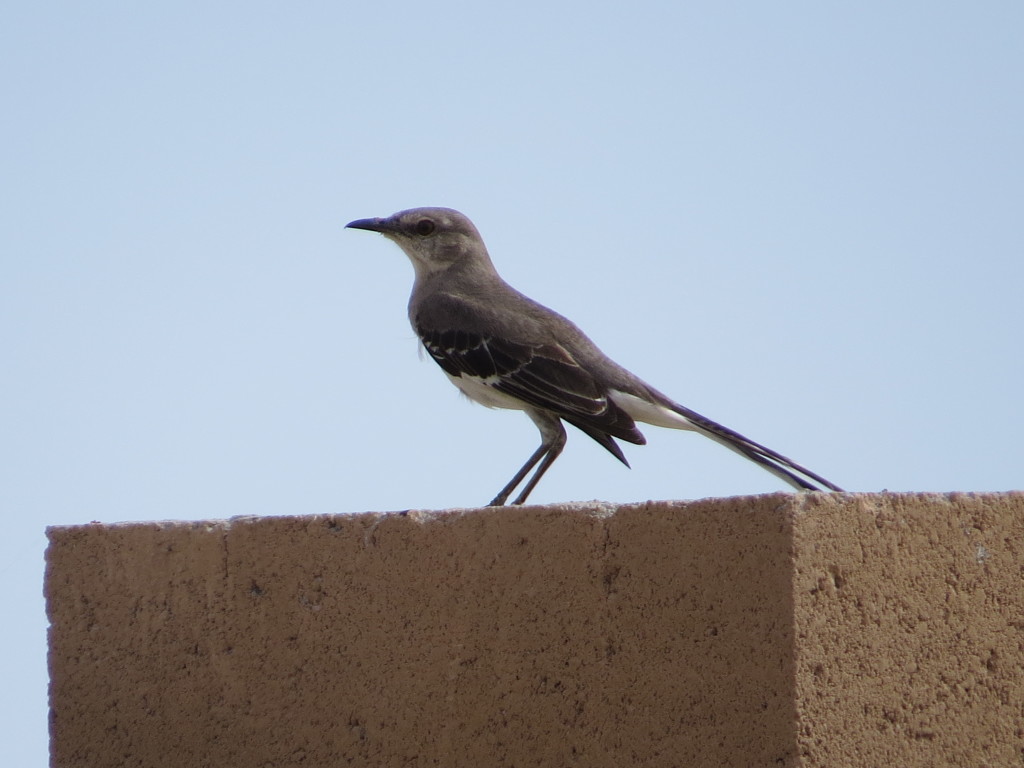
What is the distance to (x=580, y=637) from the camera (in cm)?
459

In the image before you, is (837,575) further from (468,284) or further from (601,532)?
(468,284)

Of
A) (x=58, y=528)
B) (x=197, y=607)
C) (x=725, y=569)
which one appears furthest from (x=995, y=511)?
(x=58, y=528)

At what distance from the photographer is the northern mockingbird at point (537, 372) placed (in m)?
6.42

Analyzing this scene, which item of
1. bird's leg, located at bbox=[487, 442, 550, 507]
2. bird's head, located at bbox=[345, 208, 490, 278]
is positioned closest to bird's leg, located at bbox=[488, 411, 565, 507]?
bird's leg, located at bbox=[487, 442, 550, 507]

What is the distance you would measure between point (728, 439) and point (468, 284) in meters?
1.98

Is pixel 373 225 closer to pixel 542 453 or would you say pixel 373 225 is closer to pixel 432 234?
pixel 432 234

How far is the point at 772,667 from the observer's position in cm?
421

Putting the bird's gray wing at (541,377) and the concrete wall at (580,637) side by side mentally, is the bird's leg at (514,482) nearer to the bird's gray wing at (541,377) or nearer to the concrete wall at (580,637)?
the bird's gray wing at (541,377)

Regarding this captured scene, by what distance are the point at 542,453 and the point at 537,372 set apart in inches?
16.0

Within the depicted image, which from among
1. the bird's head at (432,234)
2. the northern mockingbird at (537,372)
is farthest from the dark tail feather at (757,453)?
the bird's head at (432,234)

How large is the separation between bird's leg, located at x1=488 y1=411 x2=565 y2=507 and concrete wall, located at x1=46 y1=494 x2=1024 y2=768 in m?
1.56

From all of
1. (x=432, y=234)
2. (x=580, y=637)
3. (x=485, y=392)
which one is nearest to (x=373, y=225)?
(x=432, y=234)

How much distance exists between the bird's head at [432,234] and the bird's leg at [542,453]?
1358 millimetres

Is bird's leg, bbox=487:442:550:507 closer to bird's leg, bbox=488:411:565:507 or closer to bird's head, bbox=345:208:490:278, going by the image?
bird's leg, bbox=488:411:565:507
